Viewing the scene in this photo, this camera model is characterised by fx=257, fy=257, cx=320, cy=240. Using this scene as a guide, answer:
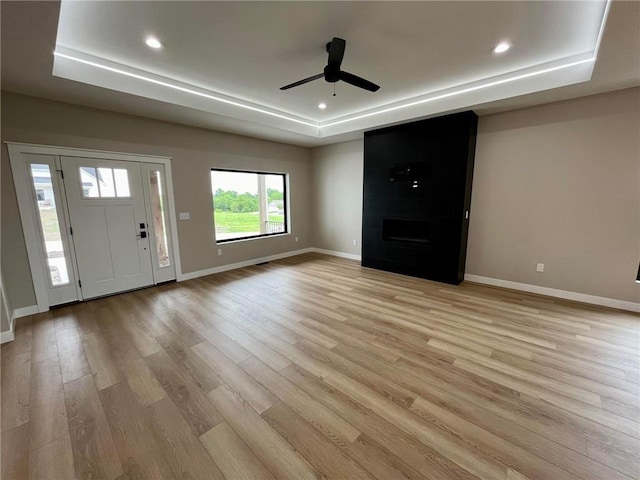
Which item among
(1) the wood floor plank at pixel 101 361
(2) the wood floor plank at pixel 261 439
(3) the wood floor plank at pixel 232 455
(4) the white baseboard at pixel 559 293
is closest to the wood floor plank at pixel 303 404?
(2) the wood floor plank at pixel 261 439

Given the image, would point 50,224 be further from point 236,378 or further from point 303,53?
point 303,53

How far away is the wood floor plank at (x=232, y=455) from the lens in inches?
55.9

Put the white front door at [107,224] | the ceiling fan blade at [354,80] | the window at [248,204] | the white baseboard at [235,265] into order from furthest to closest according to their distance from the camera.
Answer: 1. the window at [248,204]
2. the white baseboard at [235,265]
3. the white front door at [107,224]
4. the ceiling fan blade at [354,80]

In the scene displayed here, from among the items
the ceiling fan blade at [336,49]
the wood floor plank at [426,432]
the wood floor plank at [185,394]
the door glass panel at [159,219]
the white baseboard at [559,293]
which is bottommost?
the wood floor plank at [426,432]

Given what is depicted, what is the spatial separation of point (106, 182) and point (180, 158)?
1172 millimetres

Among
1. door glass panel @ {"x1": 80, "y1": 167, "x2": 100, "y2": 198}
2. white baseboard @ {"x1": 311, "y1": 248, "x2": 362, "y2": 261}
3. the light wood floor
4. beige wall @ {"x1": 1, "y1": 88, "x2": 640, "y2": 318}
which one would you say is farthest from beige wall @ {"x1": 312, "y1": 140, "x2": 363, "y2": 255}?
door glass panel @ {"x1": 80, "y1": 167, "x2": 100, "y2": 198}

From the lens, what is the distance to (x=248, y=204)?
19.5 ft

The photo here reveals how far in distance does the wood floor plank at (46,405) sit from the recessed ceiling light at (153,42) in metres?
3.25

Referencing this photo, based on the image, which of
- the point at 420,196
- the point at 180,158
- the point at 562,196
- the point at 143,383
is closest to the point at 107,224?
the point at 180,158

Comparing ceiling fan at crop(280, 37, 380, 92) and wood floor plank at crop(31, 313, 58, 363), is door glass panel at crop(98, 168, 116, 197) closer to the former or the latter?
wood floor plank at crop(31, 313, 58, 363)

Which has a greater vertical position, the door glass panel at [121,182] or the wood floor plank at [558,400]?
the door glass panel at [121,182]

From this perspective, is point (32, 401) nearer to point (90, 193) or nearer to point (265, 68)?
point (90, 193)

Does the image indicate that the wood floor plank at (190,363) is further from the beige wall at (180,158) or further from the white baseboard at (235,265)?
the beige wall at (180,158)

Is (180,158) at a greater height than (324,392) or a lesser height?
greater
